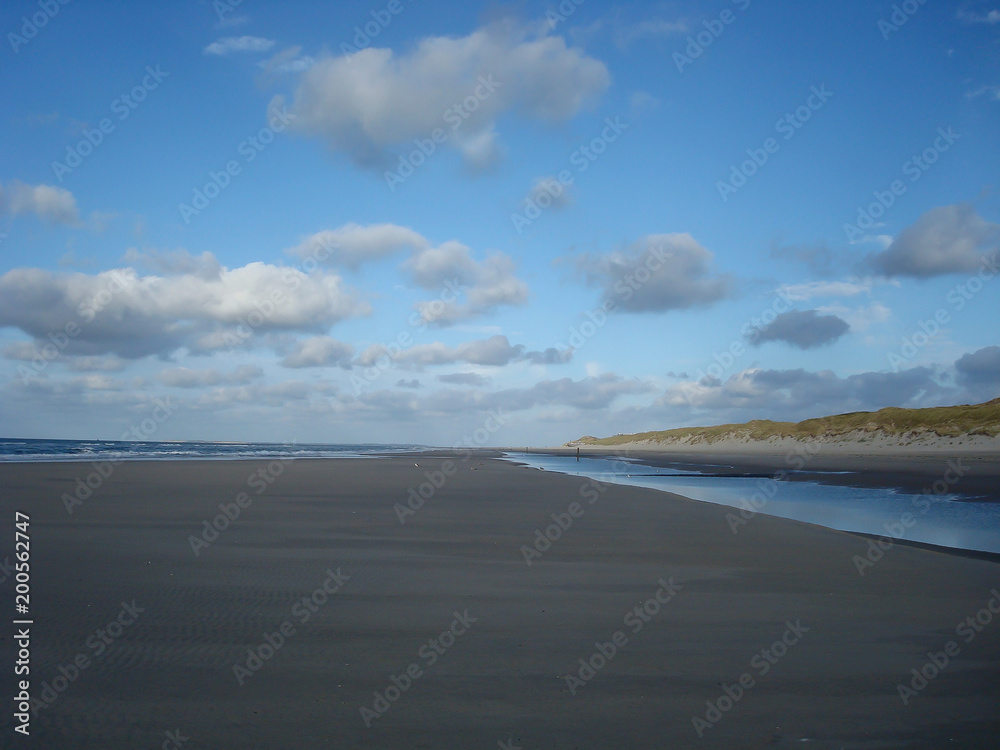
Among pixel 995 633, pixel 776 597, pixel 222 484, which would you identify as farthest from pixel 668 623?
pixel 222 484

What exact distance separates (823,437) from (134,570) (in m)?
96.4

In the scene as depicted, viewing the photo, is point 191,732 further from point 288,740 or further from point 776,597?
point 776,597

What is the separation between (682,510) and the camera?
62.4 feet
